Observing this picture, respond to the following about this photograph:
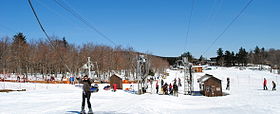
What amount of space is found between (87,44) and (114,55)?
13.5 m

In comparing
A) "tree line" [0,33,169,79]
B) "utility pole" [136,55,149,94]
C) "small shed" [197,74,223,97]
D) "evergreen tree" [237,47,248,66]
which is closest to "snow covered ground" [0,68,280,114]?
"small shed" [197,74,223,97]

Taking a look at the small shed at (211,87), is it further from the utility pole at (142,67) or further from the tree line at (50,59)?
the tree line at (50,59)

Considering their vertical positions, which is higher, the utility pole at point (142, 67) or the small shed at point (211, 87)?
the utility pole at point (142, 67)

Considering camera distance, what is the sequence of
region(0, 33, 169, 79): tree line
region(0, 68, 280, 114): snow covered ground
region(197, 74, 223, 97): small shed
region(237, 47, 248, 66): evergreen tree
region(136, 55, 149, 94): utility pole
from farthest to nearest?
region(237, 47, 248, 66): evergreen tree, region(0, 33, 169, 79): tree line, region(136, 55, 149, 94): utility pole, region(197, 74, 223, 97): small shed, region(0, 68, 280, 114): snow covered ground

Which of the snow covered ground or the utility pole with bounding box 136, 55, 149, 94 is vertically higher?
the utility pole with bounding box 136, 55, 149, 94

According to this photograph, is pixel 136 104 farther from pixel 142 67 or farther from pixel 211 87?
pixel 142 67

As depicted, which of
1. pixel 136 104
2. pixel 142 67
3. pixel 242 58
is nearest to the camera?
pixel 136 104

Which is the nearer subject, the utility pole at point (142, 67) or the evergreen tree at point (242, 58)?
the utility pole at point (142, 67)

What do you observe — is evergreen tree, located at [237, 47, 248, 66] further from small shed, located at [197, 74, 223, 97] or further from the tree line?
small shed, located at [197, 74, 223, 97]

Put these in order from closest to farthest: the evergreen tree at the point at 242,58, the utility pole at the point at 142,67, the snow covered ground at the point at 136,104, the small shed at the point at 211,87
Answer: the snow covered ground at the point at 136,104 < the small shed at the point at 211,87 < the utility pole at the point at 142,67 < the evergreen tree at the point at 242,58

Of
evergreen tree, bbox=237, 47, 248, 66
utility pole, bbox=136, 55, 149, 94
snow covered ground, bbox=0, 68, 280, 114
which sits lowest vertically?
snow covered ground, bbox=0, 68, 280, 114

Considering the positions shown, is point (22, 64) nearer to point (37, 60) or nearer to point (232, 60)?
point (37, 60)

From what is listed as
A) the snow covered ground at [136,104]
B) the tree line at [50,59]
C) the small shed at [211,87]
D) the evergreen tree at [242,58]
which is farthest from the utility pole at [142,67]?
the evergreen tree at [242,58]

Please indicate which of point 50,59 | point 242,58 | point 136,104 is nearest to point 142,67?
point 136,104
